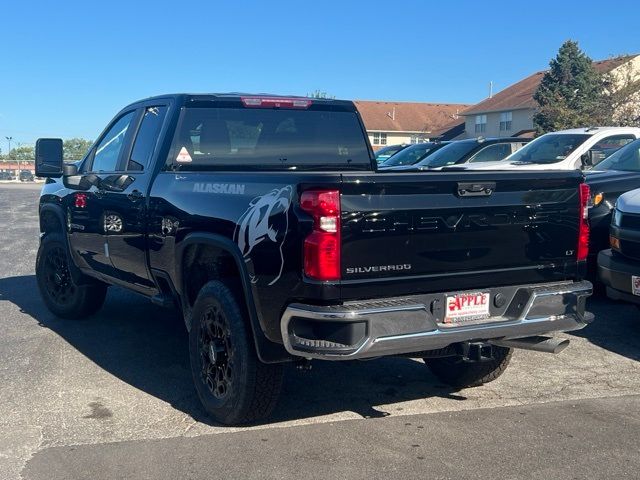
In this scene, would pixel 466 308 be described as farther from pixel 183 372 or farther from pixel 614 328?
pixel 614 328

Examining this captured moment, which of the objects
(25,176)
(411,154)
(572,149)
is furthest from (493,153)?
(25,176)

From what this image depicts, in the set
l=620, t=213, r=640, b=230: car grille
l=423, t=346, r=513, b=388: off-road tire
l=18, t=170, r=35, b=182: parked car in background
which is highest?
l=620, t=213, r=640, b=230: car grille

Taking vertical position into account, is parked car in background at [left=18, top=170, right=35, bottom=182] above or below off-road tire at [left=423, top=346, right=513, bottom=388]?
below

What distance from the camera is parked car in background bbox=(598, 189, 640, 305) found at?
6168mm

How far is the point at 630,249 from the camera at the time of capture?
6336 mm

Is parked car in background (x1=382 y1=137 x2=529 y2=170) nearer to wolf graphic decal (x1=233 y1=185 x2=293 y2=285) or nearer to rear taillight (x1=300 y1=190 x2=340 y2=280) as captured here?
wolf graphic decal (x1=233 y1=185 x2=293 y2=285)

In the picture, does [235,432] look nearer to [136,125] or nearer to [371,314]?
[371,314]

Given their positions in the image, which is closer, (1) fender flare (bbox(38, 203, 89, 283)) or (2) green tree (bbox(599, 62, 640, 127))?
(1) fender flare (bbox(38, 203, 89, 283))

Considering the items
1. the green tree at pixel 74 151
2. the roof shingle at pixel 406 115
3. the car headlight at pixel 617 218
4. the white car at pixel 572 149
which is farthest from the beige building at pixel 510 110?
the car headlight at pixel 617 218

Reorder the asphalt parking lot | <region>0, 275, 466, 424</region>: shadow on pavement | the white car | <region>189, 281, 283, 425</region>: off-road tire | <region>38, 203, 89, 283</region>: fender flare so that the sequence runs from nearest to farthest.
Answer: the asphalt parking lot → <region>189, 281, 283, 425</region>: off-road tire → <region>0, 275, 466, 424</region>: shadow on pavement → <region>38, 203, 89, 283</region>: fender flare → the white car

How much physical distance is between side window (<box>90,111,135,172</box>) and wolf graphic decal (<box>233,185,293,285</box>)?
2.49 meters

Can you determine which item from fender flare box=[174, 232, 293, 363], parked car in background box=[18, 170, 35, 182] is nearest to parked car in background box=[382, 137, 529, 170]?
fender flare box=[174, 232, 293, 363]

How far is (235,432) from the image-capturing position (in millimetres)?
4523

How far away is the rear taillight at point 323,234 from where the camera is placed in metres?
3.77
